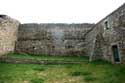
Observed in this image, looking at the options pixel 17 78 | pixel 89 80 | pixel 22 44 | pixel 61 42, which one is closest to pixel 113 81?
pixel 89 80

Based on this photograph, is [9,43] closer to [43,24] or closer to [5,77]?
[43,24]

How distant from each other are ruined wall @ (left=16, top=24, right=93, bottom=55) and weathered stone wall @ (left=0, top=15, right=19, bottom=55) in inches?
41.4

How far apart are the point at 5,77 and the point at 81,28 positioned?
1237 cm

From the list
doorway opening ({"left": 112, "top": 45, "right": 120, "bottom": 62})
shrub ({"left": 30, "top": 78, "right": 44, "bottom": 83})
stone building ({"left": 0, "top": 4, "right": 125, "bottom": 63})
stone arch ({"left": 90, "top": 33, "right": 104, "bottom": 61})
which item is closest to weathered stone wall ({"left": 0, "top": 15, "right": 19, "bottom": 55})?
stone building ({"left": 0, "top": 4, "right": 125, "bottom": 63})

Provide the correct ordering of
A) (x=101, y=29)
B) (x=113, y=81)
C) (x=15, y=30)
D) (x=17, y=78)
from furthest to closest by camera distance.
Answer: (x=15, y=30) < (x=101, y=29) < (x=17, y=78) < (x=113, y=81)

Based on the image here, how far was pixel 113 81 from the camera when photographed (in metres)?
7.79

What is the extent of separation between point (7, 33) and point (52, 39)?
16.6 ft

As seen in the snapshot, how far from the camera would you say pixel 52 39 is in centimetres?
1952

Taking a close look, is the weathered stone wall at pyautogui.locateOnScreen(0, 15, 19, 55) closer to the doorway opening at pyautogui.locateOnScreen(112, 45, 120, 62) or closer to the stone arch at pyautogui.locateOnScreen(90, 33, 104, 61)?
the stone arch at pyautogui.locateOnScreen(90, 33, 104, 61)

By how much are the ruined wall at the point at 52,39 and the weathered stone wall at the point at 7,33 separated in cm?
105

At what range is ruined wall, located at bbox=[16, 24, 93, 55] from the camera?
19125 millimetres

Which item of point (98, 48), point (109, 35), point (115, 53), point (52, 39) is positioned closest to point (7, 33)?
point (52, 39)

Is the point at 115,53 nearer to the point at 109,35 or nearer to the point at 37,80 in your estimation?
the point at 109,35

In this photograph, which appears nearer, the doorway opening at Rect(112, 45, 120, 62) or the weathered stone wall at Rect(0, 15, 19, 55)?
the doorway opening at Rect(112, 45, 120, 62)
